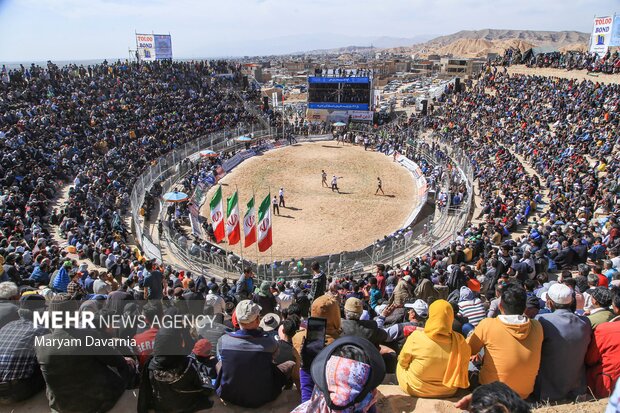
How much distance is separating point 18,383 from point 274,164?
3194 centimetres

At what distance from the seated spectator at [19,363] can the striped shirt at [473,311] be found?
6062 millimetres

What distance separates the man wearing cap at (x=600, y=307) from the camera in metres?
5.16

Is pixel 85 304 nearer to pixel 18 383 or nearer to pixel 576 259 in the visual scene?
pixel 18 383

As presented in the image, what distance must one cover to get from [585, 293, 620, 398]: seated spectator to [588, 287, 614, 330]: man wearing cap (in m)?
0.32

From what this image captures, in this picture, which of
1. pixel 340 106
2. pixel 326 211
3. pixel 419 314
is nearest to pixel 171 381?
pixel 419 314

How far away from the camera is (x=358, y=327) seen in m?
5.09

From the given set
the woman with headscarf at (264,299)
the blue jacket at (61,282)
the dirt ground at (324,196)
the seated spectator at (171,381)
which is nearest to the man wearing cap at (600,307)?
the seated spectator at (171,381)

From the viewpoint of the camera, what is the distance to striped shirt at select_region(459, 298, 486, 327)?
22.6 feet

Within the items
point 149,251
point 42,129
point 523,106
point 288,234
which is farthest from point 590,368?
point 523,106

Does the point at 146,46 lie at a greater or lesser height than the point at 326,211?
greater

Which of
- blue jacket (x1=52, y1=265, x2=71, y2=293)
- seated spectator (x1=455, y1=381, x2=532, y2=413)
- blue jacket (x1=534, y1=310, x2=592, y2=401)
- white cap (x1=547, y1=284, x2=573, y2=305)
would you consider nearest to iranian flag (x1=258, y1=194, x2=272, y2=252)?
blue jacket (x1=52, y1=265, x2=71, y2=293)

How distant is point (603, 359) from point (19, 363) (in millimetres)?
6566

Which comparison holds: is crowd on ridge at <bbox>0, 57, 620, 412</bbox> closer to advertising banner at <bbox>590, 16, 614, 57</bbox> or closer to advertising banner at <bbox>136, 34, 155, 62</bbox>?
advertising banner at <bbox>590, 16, 614, 57</bbox>

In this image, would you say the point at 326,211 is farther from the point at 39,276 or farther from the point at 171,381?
the point at 171,381
